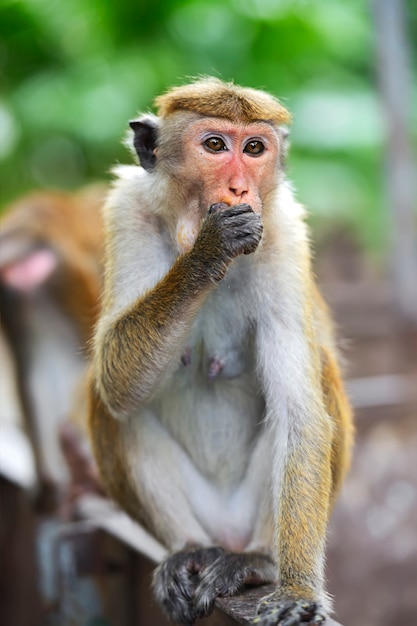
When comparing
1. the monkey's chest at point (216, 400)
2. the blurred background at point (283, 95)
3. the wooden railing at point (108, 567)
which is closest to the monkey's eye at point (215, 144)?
the monkey's chest at point (216, 400)

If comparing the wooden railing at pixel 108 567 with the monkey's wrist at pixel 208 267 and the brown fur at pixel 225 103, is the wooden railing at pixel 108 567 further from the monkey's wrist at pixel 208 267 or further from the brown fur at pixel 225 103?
the brown fur at pixel 225 103

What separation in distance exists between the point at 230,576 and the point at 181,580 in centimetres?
21

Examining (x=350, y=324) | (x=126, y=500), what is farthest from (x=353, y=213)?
(x=126, y=500)

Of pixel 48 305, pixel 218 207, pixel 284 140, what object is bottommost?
pixel 218 207

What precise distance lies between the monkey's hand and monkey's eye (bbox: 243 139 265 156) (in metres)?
0.23

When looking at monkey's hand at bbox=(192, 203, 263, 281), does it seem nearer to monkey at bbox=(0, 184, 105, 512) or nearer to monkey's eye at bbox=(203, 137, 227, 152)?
monkey's eye at bbox=(203, 137, 227, 152)

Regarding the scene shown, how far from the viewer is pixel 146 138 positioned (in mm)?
3352

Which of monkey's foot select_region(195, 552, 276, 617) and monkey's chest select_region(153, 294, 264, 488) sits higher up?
monkey's chest select_region(153, 294, 264, 488)

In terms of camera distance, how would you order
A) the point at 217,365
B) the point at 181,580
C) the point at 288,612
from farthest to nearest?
the point at 217,365
the point at 181,580
the point at 288,612

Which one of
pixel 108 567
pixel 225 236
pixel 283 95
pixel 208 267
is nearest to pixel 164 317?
pixel 208 267

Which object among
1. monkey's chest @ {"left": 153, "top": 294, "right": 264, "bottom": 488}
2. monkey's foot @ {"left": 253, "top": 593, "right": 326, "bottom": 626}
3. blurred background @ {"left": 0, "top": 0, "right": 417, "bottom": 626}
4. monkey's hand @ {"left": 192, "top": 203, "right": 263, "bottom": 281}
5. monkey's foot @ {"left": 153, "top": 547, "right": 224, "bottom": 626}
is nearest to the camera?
monkey's foot @ {"left": 253, "top": 593, "right": 326, "bottom": 626}

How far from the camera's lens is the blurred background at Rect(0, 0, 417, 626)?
31.4ft

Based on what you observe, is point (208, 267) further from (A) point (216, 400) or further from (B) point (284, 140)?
(A) point (216, 400)

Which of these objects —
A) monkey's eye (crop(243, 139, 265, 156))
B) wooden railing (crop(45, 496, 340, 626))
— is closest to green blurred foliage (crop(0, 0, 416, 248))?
wooden railing (crop(45, 496, 340, 626))
